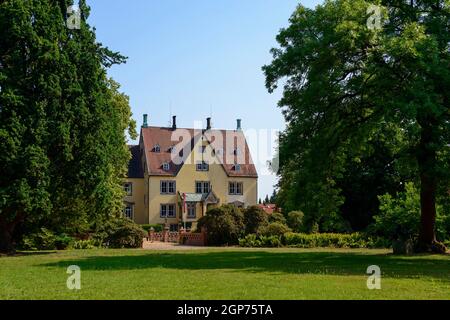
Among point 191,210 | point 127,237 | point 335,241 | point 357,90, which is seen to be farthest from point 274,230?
point 191,210

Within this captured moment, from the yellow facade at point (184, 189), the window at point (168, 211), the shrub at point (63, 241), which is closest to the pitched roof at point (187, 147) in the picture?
the yellow facade at point (184, 189)

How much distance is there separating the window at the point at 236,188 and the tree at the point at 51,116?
132 ft

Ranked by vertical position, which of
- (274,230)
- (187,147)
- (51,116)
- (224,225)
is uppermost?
(187,147)

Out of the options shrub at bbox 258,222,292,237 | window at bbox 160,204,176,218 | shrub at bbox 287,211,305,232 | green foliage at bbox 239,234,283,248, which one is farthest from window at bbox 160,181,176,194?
green foliage at bbox 239,234,283,248

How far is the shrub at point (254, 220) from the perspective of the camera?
1681 inches

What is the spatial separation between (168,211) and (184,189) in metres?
3.27

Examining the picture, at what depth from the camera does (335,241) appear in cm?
3881

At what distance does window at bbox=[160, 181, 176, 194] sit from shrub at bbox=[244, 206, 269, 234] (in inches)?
1141

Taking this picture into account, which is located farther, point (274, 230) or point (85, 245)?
point (274, 230)

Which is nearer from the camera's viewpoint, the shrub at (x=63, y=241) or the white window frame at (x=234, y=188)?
the shrub at (x=63, y=241)

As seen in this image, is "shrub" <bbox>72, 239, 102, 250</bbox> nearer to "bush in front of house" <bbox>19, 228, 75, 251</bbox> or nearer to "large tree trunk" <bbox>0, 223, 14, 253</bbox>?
"bush in front of house" <bbox>19, 228, 75, 251</bbox>

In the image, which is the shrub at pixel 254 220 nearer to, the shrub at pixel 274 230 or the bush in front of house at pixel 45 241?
the shrub at pixel 274 230

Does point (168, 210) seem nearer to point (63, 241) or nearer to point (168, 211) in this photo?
point (168, 211)

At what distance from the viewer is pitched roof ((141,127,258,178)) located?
71688 mm
